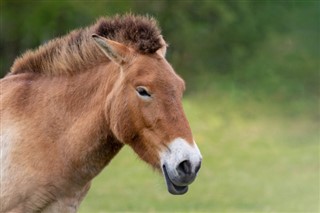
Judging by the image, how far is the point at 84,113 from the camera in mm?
6516

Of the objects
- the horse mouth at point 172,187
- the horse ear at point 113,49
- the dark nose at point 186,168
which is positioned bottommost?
the horse mouth at point 172,187

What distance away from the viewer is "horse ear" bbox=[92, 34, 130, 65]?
6246 millimetres

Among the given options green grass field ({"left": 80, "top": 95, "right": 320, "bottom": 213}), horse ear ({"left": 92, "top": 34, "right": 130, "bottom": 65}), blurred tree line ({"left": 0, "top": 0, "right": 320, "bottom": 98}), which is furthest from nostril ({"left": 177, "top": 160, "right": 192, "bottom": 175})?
blurred tree line ({"left": 0, "top": 0, "right": 320, "bottom": 98})

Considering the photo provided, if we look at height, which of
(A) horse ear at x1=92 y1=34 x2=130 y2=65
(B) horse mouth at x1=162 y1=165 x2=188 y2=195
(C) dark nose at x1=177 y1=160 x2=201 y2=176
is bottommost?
(B) horse mouth at x1=162 y1=165 x2=188 y2=195

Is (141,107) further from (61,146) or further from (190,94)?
(190,94)

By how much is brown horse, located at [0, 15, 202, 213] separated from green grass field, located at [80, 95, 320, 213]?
6.42 m

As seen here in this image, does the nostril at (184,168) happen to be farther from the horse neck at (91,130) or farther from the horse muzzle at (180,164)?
the horse neck at (91,130)

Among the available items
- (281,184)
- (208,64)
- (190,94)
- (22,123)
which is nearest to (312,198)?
(281,184)

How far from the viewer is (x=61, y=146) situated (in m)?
6.48

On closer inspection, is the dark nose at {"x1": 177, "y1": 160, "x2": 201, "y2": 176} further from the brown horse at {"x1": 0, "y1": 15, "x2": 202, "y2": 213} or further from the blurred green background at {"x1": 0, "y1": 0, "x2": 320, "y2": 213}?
the blurred green background at {"x1": 0, "y1": 0, "x2": 320, "y2": 213}

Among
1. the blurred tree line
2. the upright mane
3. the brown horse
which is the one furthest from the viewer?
the blurred tree line

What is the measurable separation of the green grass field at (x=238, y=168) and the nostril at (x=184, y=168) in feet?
23.3

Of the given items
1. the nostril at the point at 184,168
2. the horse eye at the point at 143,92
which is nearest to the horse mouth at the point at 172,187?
the nostril at the point at 184,168

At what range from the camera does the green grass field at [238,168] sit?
1466 centimetres
